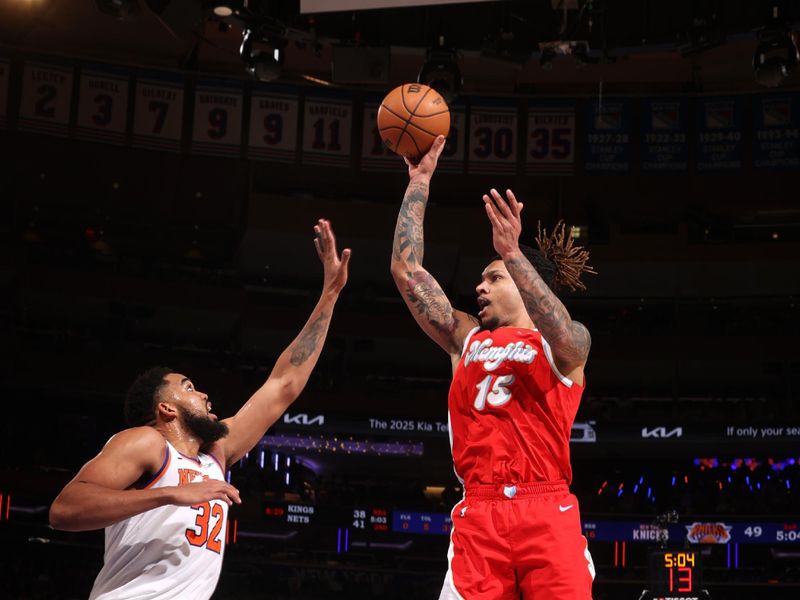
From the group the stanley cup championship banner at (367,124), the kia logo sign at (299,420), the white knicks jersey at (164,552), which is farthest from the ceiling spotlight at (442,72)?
the kia logo sign at (299,420)

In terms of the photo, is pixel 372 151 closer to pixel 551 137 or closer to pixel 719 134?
pixel 551 137

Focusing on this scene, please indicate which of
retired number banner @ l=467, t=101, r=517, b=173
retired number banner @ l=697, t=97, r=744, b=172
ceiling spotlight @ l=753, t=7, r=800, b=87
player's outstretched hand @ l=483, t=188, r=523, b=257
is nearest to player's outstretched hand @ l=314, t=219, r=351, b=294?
player's outstretched hand @ l=483, t=188, r=523, b=257

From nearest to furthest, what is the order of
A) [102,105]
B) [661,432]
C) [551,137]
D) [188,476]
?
[188,476] < [102,105] < [661,432] < [551,137]

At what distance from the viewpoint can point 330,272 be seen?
4.91m

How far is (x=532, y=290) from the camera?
385 cm

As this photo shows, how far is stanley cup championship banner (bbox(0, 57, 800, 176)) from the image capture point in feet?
57.6

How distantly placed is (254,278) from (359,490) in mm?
5528

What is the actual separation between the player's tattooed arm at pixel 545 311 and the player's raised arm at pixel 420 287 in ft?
1.95

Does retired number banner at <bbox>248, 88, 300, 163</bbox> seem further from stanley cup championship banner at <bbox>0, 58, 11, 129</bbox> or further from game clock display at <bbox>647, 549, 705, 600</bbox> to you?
game clock display at <bbox>647, 549, 705, 600</bbox>

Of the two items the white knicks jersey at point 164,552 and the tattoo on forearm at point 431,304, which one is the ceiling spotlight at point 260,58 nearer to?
the tattoo on forearm at point 431,304

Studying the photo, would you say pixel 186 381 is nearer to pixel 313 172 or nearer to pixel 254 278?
pixel 313 172

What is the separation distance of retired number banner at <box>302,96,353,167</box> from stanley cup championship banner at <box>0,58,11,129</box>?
17.1 ft

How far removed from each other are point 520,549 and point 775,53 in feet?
27.7

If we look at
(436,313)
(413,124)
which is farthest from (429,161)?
(436,313)
